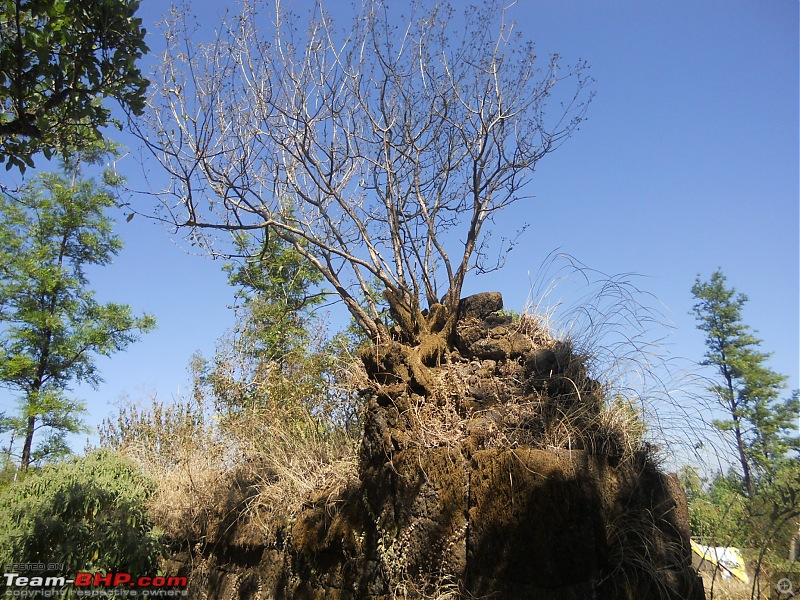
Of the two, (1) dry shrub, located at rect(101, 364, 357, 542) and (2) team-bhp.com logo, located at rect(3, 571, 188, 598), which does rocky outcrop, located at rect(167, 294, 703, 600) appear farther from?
(2) team-bhp.com logo, located at rect(3, 571, 188, 598)

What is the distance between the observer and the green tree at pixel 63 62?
3932 mm

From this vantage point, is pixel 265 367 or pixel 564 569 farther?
pixel 265 367

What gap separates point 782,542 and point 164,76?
24.4 feet

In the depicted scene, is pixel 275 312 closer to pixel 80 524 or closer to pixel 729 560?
pixel 80 524

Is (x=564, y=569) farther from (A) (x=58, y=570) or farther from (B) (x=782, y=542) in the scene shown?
(A) (x=58, y=570)

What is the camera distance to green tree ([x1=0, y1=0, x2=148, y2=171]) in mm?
3932

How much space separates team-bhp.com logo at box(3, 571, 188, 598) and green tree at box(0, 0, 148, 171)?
182 inches

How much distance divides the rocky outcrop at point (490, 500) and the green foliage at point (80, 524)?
1.76 meters

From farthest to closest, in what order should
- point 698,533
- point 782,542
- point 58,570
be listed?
point 58,570 < point 698,533 < point 782,542

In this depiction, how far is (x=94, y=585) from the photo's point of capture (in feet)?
20.2

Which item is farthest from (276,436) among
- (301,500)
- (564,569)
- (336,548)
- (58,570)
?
(564,569)

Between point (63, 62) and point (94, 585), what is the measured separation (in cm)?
547

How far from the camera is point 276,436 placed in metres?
6.49

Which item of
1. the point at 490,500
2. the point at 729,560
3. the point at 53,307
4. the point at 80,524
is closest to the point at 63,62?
the point at 490,500
